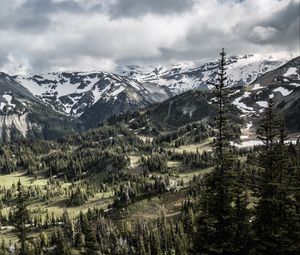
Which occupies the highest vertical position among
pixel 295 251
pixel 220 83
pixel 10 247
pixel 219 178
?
pixel 220 83

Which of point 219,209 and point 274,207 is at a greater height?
point 219,209

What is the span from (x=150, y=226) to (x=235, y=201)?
414 feet

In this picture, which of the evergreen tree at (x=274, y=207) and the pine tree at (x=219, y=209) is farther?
the evergreen tree at (x=274, y=207)

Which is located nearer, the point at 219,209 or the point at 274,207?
the point at 219,209

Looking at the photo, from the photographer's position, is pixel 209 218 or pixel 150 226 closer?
pixel 209 218

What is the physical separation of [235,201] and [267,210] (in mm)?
3772

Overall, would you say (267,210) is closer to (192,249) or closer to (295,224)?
(295,224)

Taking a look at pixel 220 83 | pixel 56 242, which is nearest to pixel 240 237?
pixel 220 83

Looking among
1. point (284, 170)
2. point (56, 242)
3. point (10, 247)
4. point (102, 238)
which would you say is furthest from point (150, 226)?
point (284, 170)

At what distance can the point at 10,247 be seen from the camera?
172 meters

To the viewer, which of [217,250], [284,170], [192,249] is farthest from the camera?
[284,170]

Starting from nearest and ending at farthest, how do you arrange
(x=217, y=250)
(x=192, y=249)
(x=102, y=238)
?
(x=217, y=250) → (x=192, y=249) → (x=102, y=238)

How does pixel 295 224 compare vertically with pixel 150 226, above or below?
above

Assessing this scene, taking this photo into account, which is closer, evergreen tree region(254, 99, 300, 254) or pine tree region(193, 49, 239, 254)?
pine tree region(193, 49, 239, 254)
